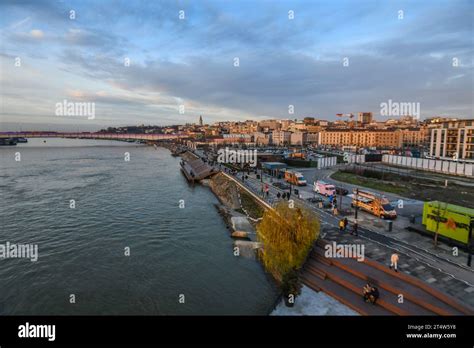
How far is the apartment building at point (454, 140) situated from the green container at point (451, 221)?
55833 mm

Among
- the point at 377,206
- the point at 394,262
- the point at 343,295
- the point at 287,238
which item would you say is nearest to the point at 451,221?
the point at 377,206

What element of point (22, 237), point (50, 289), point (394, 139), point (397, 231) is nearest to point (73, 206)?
point (22, 237)

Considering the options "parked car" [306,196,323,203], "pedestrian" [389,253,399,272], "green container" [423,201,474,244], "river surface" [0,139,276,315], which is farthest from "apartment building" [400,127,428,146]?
"pedestrian" [389,253,399,272]

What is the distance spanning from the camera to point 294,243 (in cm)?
1581

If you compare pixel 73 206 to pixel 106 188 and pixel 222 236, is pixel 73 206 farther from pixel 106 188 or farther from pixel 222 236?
pixel 222 236

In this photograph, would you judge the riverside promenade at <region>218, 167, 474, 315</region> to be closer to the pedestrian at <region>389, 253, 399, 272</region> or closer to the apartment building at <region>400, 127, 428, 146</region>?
the pedestrian at <region>389, 253, 399, 272</region>

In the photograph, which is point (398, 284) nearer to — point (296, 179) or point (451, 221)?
point (451, 221)

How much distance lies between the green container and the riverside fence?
36.6m

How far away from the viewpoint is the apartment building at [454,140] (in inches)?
2387

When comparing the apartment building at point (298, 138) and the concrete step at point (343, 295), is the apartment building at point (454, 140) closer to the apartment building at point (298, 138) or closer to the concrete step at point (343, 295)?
the concrete step at point (343, 295)

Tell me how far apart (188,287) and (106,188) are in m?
34.4

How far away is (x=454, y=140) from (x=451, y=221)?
196ft

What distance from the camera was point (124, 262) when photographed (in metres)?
20.4
